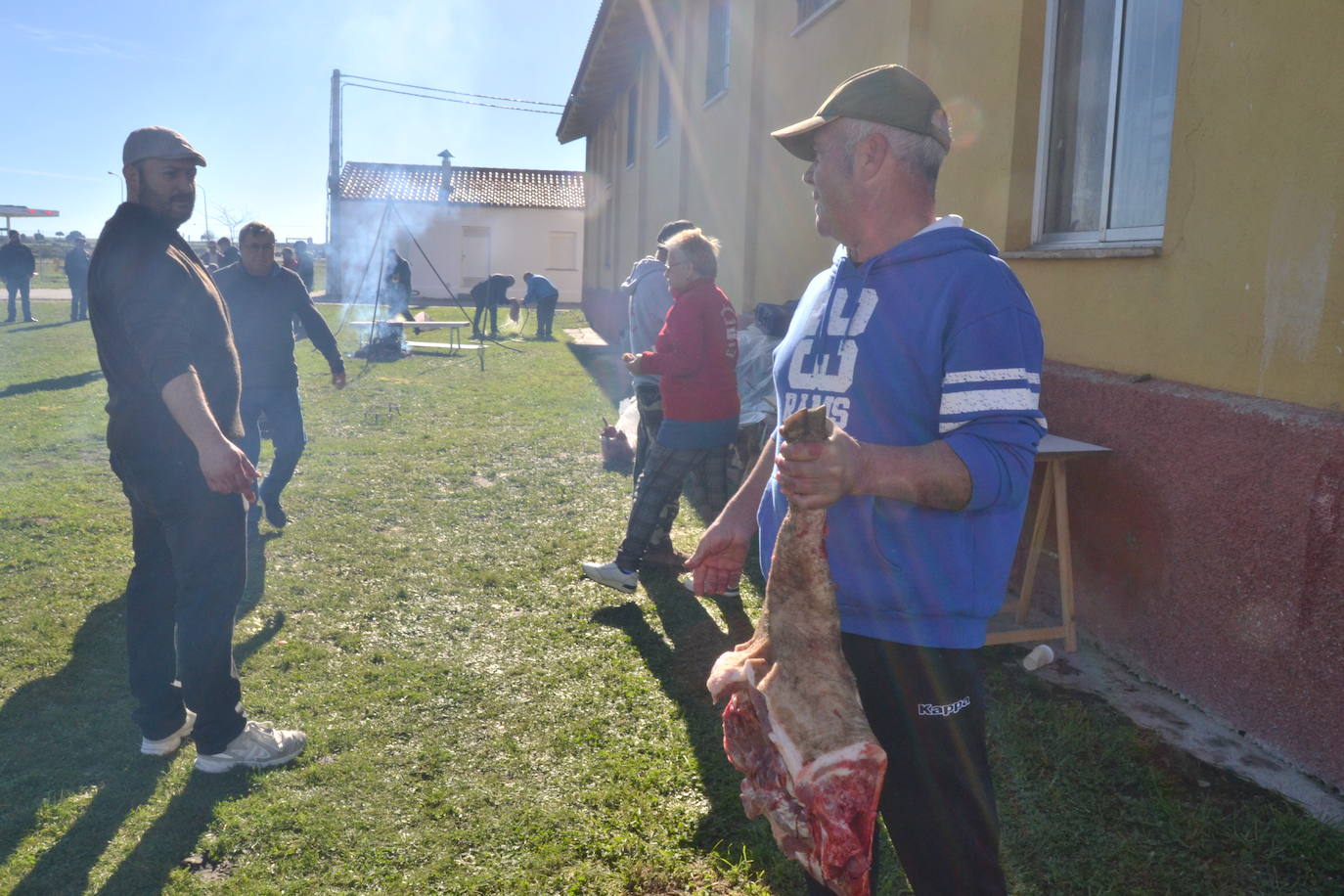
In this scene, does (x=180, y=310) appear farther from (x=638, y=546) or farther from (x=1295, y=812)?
(x=1295, y=812)

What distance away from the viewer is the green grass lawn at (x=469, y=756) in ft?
10.4

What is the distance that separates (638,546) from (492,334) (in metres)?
18.1

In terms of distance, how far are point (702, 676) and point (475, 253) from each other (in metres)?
40.7

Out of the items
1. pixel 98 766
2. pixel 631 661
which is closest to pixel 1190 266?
pixel 631 661

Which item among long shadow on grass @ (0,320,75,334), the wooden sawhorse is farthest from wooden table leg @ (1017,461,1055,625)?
long shadow on grass @ (0,320,75,334)

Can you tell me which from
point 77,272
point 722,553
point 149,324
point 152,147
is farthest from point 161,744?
point 77,272

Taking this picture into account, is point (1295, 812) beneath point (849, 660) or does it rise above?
beneath

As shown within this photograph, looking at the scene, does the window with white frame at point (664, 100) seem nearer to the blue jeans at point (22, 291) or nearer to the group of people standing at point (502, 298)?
the group of people standing at point (502, 298)

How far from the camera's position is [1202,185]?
162 inches

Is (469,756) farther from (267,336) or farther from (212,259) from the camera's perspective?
(212,259)

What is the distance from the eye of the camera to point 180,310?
338 cm

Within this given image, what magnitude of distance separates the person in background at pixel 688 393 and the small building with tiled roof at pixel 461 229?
36221 mm

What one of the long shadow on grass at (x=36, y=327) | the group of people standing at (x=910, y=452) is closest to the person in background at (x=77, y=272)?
the long shadow on grass at (x=36, y=327)

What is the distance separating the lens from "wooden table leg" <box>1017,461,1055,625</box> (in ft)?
15.9
